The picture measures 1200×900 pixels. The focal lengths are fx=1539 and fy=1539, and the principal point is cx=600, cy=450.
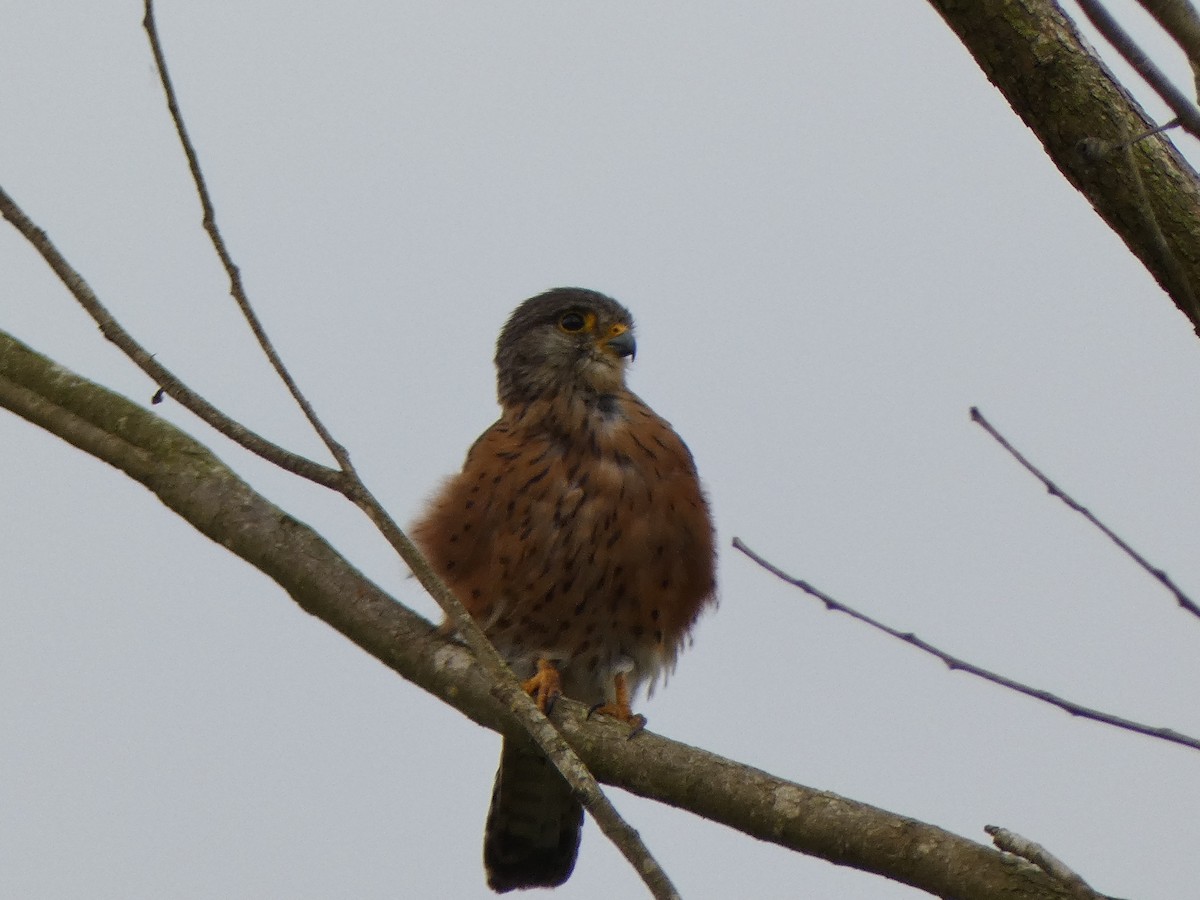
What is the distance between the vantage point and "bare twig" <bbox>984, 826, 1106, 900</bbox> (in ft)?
6.75

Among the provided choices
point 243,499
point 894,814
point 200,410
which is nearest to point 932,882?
point 894,814

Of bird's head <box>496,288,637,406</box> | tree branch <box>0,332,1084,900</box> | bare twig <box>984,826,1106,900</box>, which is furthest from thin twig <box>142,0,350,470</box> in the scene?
bird's head <box>496,288,637,406</box>

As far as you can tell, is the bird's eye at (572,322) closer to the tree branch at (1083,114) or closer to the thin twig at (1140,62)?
the tree branch at (1083,114)

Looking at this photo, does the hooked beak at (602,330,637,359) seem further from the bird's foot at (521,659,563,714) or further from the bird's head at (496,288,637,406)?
the bird's foot at (521,659,563,714)

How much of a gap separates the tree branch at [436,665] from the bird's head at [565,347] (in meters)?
1.71

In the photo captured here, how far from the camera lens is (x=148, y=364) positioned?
272 cm

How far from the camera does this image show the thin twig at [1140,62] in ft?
6.54

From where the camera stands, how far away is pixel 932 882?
2.54 metres

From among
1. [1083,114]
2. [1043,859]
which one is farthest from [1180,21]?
[1043,859]

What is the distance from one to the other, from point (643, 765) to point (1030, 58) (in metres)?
1.45

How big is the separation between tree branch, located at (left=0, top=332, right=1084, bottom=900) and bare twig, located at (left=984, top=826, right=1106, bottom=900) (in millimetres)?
255

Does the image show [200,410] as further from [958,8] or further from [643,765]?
[958,8]

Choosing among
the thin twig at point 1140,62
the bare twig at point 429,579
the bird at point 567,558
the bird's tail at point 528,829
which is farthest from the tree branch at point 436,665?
the bird's tail at point 528,829

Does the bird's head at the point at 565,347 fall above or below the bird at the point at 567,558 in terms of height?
above
